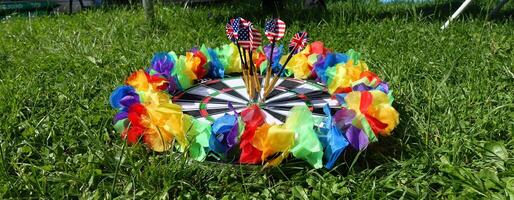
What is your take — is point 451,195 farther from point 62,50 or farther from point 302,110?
point 62,50

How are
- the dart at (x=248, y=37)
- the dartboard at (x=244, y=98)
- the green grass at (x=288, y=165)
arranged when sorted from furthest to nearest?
the dartboard at (x=244, y=98) → the dart at (x=248, y=37) → the green grass at (x=288, y=165)

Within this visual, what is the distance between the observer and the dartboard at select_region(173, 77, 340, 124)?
6.49 feet

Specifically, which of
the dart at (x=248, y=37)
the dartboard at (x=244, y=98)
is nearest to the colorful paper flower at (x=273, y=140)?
the dartboard at (x=244, y=98)

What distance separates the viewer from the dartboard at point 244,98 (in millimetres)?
1978

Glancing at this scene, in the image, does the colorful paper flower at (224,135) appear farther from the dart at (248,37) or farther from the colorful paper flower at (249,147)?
the dart at (248,37)

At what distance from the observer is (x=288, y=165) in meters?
1.69

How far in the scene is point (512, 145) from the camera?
1771mm

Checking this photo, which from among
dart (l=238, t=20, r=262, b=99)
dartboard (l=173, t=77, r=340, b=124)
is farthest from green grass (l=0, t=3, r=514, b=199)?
dart (l=238, t=20, r=262, b=99)

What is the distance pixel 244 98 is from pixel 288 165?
52cm

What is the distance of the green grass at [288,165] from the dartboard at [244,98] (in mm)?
284

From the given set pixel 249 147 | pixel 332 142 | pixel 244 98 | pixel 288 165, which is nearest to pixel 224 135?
pixel 249 147

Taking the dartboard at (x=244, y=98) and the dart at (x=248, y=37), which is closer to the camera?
the dart at (x=248, y=37)

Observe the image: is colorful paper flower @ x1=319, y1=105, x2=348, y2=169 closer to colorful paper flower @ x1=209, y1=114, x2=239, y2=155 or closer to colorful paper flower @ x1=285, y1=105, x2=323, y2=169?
colorful paper flower @ x1=285, y1=105, x2=323, y2=169

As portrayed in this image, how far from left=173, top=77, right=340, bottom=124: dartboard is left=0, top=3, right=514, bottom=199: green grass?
0.28 m
